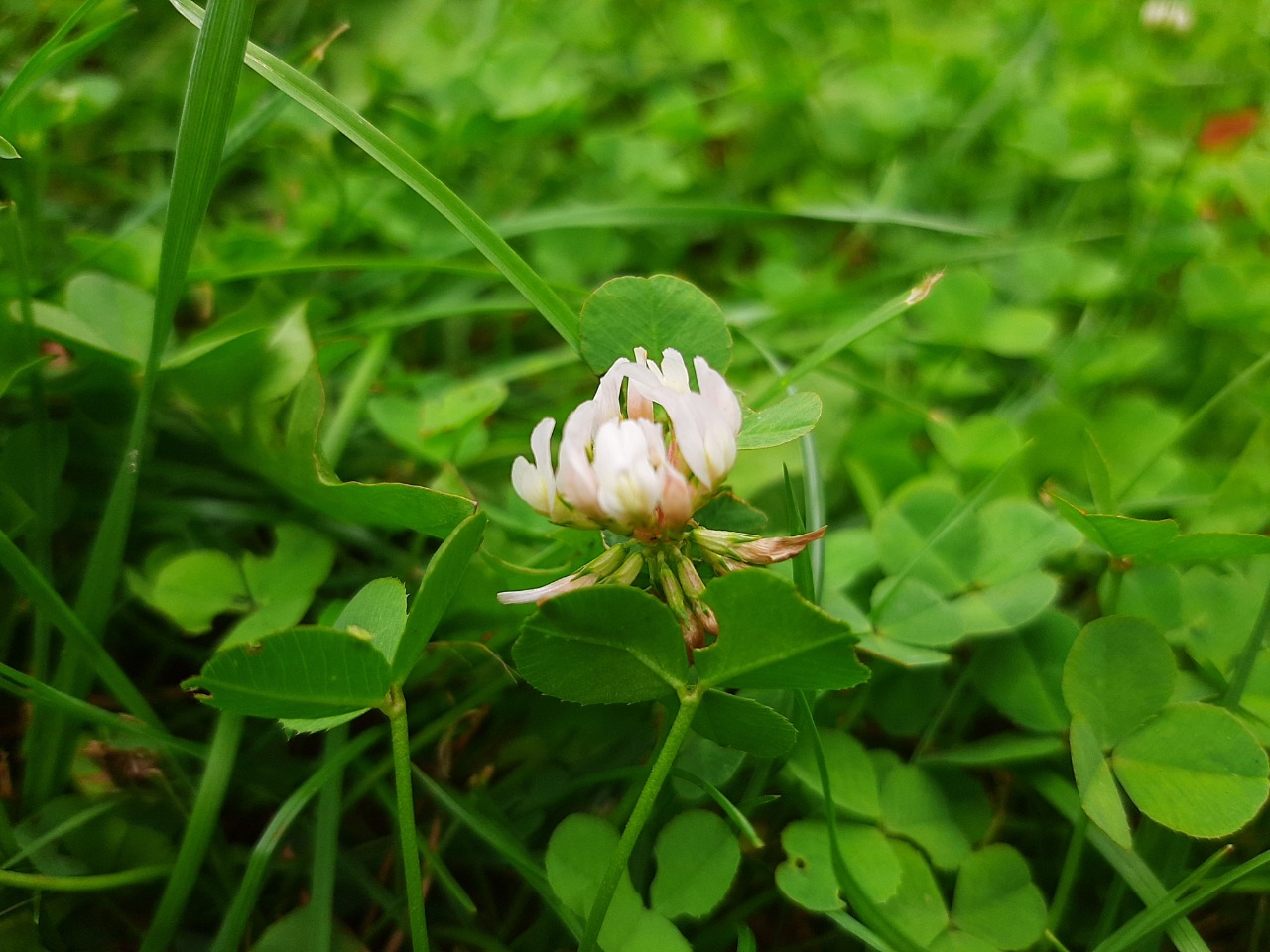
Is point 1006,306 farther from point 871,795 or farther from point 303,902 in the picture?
point 303,902

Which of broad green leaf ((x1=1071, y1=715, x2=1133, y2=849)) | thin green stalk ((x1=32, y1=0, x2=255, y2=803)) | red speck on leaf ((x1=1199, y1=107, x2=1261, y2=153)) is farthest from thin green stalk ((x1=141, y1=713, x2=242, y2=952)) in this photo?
red speck on leaf ((x1=1199, y1=107, x2=1261, y2=153))

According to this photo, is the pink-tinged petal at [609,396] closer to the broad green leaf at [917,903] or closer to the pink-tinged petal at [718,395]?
the pink-tinged petal at [718,395]

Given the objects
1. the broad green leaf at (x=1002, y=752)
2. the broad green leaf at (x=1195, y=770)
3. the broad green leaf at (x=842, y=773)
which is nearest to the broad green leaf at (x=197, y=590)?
the broad green leaf at (x=842, y=773)

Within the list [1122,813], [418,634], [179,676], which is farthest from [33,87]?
[1122,813]

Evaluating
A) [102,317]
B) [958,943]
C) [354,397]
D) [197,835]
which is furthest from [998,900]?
[102,317]

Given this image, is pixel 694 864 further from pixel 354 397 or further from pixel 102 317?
pixel 102 317

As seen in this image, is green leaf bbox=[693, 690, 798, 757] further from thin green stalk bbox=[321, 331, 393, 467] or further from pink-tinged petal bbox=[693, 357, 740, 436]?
thin green stalk bbox=[321, 331, 393, 467]

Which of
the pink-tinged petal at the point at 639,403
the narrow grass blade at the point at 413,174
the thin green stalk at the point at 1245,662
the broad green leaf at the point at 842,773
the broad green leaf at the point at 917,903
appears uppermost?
the narrow grass blade at the point at 413,174
